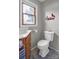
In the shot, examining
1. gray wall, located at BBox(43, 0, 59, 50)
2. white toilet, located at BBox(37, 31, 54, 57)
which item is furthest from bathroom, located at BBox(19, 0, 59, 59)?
white toilet, located at BBox(37, 31, 54, 57)

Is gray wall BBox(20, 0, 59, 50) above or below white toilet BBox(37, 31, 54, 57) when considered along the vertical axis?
above

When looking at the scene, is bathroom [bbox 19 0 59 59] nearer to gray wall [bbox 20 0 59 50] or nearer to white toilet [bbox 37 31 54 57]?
gray wall [bbox 20 0 59 50]

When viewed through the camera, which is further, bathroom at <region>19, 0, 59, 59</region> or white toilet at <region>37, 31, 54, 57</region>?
bathroom at <region>19, 0, 59, 59</region>

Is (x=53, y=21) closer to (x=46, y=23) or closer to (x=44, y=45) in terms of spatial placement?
(x=46, y=23)

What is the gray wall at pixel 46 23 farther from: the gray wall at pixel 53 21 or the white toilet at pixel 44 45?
the white toilet at pixel 44 45

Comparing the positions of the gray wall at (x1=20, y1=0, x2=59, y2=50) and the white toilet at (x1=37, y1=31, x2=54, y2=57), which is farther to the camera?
the gray wall at (x1=20, y1=0, x2=59, y2=50)

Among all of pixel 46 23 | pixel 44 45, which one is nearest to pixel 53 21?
pixel 46 23

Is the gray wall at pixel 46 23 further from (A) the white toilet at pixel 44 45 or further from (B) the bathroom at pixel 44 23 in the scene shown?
(A) the white toilet at pixel 44 45

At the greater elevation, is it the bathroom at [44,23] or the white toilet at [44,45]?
the bathroom at [44,23]

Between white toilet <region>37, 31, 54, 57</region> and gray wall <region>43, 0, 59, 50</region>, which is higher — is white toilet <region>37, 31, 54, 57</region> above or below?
below

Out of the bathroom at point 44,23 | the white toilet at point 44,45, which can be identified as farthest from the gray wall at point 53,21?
the white toilet at point 44,45

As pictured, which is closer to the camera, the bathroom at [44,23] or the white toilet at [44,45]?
the white toilet at [44,45]

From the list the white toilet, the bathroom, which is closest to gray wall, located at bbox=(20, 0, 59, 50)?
the bathroom
